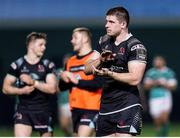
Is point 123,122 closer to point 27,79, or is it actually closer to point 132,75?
point 132,75

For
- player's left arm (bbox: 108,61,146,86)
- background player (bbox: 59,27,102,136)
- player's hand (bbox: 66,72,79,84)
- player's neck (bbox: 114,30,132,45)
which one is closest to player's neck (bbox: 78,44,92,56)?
background player (bbox: 59,27,102,136)

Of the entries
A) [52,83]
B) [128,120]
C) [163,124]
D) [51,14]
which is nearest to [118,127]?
[128,120]

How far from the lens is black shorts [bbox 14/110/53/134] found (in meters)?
12.1

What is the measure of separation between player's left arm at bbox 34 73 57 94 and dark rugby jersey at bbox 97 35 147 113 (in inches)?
97.2

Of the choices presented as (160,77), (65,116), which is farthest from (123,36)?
(160,77)

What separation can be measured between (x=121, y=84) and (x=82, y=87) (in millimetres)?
2679

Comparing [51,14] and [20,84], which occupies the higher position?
[51,14]

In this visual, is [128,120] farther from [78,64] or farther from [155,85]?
[155,85]

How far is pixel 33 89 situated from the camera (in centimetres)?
1201

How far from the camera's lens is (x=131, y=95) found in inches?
372

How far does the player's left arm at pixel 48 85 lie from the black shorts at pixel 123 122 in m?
2.53

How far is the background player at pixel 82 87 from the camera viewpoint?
39.4 ft

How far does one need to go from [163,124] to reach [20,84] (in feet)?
25.6

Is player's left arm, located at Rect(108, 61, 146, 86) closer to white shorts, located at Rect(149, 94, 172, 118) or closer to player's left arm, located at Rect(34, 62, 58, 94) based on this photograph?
player's left arm, located at Rect(34, 62, 58, 94)
